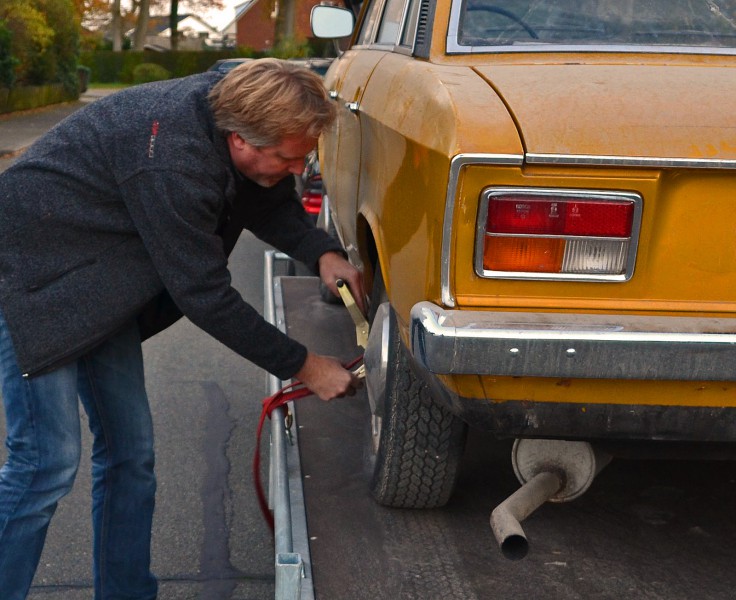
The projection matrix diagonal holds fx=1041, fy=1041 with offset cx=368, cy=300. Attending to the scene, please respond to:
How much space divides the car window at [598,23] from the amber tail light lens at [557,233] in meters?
0.82

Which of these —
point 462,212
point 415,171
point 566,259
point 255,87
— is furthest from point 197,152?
point 566,259

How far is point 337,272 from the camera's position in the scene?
3.28 m

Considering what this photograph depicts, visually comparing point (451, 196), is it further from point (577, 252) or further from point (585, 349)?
point (585, 349)

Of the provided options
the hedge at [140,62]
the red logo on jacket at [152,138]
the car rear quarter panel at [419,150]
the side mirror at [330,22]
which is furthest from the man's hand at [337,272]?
the hedge at [140,62]

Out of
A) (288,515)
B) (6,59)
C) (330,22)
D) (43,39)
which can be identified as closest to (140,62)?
(43,39)

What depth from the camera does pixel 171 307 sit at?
9.68 ft

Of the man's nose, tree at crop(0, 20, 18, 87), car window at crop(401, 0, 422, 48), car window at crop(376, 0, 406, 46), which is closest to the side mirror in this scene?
car window at crop(376, 0, 406, 46)

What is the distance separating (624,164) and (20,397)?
160 cm

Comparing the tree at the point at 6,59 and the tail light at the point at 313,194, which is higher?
the tail light at the point at 313,194

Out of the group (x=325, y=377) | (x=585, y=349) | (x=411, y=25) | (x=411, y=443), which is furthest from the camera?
(x=411, y=25)

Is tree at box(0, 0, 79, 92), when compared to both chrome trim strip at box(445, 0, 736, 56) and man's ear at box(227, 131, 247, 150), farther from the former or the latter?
man's ear at box(227, 131, 247, 150)

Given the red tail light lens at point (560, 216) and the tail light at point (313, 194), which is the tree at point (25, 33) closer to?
the tail light at point (313, 194)

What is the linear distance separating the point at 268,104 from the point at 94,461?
118 centimetres

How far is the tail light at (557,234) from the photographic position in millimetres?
2275
